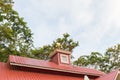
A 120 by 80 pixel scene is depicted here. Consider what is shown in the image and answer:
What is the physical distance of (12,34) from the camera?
24.2m

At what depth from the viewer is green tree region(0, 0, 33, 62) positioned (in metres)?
22.4

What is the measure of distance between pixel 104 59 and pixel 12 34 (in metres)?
15.2

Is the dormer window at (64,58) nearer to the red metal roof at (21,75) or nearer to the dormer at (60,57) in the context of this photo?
the dormer at (60,57)

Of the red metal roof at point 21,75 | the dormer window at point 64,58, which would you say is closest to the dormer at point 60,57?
the dormer window at point 64,58

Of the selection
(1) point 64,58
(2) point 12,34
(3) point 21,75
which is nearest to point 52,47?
(2) point 12,34

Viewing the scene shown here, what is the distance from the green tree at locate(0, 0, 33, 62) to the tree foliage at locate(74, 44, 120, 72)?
9.41 metres

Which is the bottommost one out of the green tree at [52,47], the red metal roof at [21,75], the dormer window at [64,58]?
the red metal roof at [21,75]

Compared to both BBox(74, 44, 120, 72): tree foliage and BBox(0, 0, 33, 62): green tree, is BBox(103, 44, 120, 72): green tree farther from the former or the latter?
BBox(0, 0, 33, 62): green tree

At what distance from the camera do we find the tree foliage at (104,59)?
3206 cm

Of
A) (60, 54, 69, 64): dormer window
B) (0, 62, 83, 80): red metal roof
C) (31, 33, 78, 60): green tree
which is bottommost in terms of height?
(0, 62, 83, 80): red metal roof

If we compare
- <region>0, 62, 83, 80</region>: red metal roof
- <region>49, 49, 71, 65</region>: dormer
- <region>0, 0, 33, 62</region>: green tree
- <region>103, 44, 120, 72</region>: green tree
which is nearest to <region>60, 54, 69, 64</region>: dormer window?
<region>49, 49, 71, 65</region>: dormer

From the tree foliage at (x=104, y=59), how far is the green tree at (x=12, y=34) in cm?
941

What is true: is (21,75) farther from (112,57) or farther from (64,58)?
(112,57)

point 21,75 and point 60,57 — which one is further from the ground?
point 60,57
